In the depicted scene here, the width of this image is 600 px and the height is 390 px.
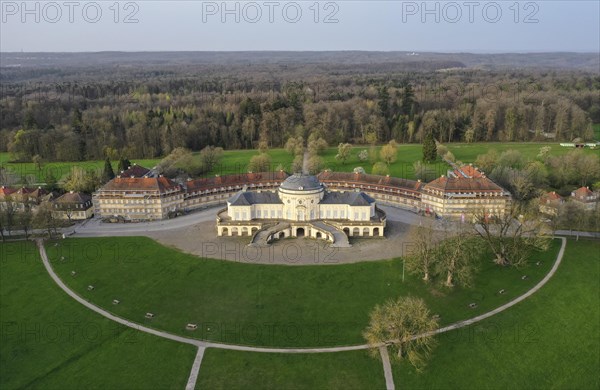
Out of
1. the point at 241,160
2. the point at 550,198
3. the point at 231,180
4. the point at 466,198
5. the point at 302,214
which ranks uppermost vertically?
the point at 241,160

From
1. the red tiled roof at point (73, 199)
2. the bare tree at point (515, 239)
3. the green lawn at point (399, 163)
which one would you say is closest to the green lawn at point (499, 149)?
the green lawn at point (399, 163)

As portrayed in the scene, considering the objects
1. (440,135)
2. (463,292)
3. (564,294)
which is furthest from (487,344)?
(440,135)

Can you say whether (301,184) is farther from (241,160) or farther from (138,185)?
(241,160)

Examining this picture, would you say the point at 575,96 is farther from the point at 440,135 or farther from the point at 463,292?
the point at 463,292

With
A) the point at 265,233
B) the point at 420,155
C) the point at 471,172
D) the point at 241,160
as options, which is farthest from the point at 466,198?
the point at 241,160

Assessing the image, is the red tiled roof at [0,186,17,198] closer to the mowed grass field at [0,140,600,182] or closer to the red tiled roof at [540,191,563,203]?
the mowed grass field at [0,140,600,182]
